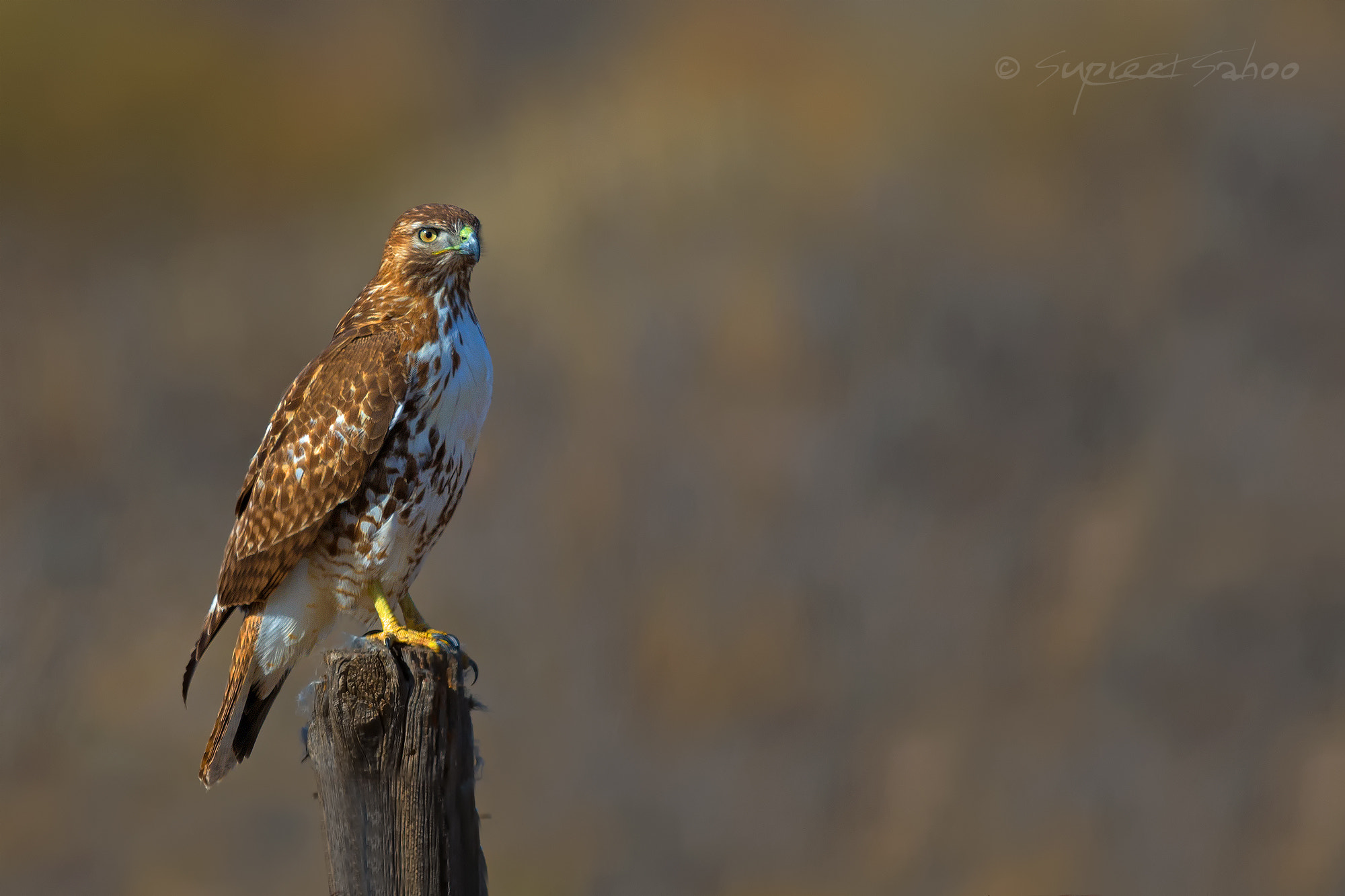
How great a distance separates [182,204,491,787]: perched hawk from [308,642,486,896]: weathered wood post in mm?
756

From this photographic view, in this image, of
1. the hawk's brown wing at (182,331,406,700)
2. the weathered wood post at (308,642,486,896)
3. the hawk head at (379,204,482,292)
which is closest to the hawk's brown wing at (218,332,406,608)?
the hawk's brown wing at (182,331,406,700)

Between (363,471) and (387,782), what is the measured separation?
3.69 feet

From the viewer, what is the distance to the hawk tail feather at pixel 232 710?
11.7 feet

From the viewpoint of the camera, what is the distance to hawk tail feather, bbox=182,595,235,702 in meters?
3.58

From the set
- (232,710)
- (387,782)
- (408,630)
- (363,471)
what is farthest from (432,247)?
(387,782)

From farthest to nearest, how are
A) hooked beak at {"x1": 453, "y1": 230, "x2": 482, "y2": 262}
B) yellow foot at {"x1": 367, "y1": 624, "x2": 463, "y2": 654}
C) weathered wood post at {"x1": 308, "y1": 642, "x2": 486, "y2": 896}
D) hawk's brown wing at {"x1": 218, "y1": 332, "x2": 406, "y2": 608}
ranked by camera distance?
hooked beak at {"x1": 453, "y1": 230, "x2": 482, "y2": 262}, hawk's brown wing at {"x1": 218, "y1": 332, "x2": 406, "y2": 608}, yellow foot at {"x1": 367, "y1": 624, "x2": 463, "y2": 654}, weathered wood post at {"x1": 308, "y1": 642, "x2": 486, "y2": 896}

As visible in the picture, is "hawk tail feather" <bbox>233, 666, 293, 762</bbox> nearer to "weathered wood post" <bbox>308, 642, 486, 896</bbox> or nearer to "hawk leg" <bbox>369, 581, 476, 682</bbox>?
"hawk leg" <bbox>369, 581, 476, 682</bbox>

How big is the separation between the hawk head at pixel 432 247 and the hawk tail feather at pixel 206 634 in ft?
3.60

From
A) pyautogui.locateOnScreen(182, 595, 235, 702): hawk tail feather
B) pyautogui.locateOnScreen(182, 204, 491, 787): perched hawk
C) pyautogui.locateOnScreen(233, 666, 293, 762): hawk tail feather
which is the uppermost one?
pyautogui.locateOnScreen(182, 204, 491, 787): perched hawk

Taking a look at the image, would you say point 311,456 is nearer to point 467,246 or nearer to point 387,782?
point 467,246

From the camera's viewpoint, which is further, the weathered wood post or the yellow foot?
the yellow foot

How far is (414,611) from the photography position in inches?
153

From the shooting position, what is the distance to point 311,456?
3594 millimetres

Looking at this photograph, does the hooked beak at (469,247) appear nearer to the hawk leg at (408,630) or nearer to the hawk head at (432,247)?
the hawk head at (432,247)
